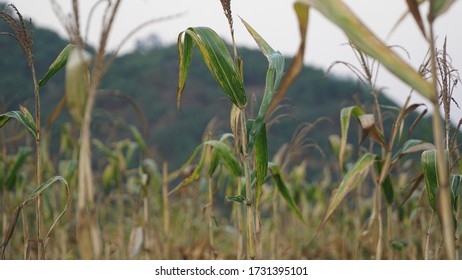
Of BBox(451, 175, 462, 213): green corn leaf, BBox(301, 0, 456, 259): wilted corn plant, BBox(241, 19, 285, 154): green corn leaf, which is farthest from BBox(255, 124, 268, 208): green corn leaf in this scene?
BBox(301, 0, 456, 259): wilted corn plant

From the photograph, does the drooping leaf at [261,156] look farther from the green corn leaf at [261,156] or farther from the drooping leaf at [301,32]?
the drooping leaf at [301,32]

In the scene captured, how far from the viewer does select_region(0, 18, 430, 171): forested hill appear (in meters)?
10.4

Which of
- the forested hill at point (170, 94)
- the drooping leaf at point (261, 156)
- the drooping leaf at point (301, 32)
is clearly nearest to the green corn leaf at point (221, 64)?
the drooping leaf at point (261, 156)

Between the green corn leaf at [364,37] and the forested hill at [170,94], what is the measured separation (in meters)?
8.76

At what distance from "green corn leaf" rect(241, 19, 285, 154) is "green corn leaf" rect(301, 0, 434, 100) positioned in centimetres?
46

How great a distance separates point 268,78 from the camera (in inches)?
A: 64.9

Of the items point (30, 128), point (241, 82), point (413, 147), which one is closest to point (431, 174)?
point (413, 147)

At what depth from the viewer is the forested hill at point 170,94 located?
10.4m

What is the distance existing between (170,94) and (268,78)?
38.5 ft

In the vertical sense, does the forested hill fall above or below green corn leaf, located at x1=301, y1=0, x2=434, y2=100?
above

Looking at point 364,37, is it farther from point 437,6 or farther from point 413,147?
point 413,147

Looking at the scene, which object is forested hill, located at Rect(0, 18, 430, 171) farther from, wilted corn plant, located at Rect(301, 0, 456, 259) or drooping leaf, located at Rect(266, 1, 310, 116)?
wilted corn plant, located at Rect(301, 0, 456, 259)
